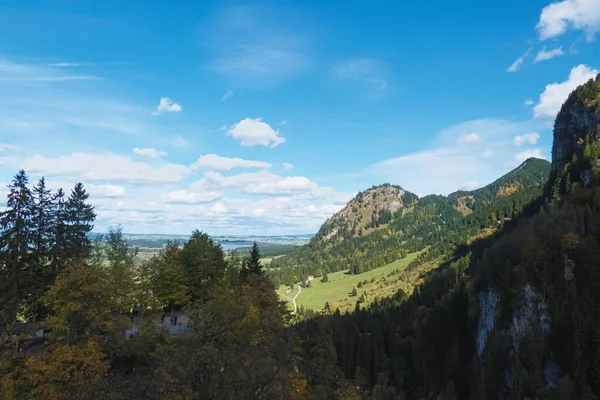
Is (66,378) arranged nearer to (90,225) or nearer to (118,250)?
(90,225)

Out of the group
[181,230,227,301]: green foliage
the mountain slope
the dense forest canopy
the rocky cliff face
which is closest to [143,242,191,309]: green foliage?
the dense forest canopy

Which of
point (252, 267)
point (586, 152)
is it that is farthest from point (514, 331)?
point (586, 152)

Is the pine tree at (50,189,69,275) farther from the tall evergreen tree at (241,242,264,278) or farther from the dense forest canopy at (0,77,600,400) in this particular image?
the tall evergreen tree at (241,242,264,278)

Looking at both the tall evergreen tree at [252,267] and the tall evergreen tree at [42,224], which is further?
the tall evergreen tree at [252,267]

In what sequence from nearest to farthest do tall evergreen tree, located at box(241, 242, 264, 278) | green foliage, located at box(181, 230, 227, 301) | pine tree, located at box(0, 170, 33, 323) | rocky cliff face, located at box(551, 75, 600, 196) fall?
pine tree, located at box(0, 170, 33, 323), green foliage, located at box(181, 230, 227, 301), tall evergreen tree, located at box(241, 242, 264, 278), rocky cliff face, located at box(551, 75, 600, 196)

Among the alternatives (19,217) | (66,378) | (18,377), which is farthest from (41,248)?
(66,378)

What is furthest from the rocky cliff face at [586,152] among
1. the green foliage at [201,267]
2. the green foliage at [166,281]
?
the green foliage at [166,281]

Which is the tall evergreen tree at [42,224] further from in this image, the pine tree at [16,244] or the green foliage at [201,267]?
the green foliage at [201,267]
